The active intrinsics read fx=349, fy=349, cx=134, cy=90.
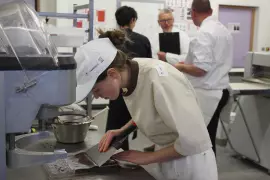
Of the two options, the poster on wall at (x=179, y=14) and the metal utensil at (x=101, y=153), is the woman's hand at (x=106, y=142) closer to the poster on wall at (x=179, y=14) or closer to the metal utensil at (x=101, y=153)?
the metal utensil at (x=101, y=153)

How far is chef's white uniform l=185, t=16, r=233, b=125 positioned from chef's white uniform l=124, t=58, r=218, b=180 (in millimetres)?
1356

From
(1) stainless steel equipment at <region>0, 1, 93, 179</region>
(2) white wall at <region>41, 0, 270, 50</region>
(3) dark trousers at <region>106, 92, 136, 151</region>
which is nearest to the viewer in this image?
(1) stainless steel equipment at <region>0, 1, 93, 179</region>

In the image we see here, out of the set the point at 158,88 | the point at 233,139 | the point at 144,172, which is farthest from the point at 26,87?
the point at 233,139

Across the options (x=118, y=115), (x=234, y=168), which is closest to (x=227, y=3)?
(x=234, y=168)

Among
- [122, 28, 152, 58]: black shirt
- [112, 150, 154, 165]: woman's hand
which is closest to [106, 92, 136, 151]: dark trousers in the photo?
[122, 28, 152, 58]: black shirt

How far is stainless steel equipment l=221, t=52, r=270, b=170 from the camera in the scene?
3.13m

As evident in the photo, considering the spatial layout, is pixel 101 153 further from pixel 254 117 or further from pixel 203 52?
pixel 254 117

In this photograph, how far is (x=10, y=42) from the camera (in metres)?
0.83

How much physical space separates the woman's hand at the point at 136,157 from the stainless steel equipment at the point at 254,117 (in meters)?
1.87

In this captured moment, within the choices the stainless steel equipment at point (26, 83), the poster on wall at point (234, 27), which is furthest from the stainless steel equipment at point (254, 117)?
the poster on wall at point (234, 27)

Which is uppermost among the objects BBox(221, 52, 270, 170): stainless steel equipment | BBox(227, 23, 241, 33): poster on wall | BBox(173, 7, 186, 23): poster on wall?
BBox(173, 7, 186, 23): poster on wall

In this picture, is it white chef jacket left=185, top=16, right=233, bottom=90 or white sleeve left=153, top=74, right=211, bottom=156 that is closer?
white sleeve left=153, top=74, right=211, bottom=156

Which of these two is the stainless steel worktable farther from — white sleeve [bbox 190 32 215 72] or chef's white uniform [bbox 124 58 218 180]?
white sleeve [bbox 190 32 215 72]

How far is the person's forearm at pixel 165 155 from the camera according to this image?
1.13 m
